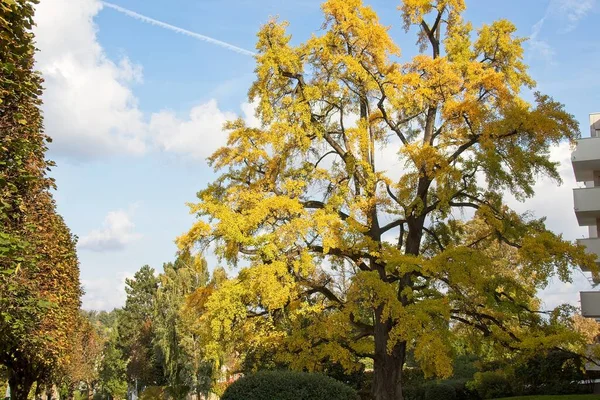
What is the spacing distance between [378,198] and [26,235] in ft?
39.6

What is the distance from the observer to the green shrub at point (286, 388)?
1705 centimetres

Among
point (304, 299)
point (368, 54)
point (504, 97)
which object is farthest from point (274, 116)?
point (504, 97)

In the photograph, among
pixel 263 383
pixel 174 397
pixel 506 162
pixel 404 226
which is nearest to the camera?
pixel 263 383

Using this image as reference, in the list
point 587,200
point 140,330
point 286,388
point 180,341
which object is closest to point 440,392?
point 587,200

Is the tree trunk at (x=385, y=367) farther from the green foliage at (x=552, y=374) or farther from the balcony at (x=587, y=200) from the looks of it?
the balcony at (x=587, y=200)

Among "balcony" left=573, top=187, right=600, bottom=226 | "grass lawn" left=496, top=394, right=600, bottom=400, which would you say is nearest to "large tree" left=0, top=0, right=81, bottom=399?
"grass lawn" left=496, top=394, right=600, bottom=400

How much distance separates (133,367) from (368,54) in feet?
132

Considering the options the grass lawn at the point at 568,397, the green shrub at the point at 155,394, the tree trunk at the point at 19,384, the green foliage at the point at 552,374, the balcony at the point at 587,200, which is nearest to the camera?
the grass lawn at the point at 568,397

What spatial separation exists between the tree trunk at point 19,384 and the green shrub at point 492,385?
65.9ft

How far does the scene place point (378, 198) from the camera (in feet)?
73.5

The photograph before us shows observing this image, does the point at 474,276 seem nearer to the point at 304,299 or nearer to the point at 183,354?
the point at 304,299

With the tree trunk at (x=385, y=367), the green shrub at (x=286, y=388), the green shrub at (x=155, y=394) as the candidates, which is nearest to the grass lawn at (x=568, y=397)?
the tree trunk at (x=385, y=367)

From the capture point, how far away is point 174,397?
40031mm

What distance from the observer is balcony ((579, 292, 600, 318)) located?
2361cm
